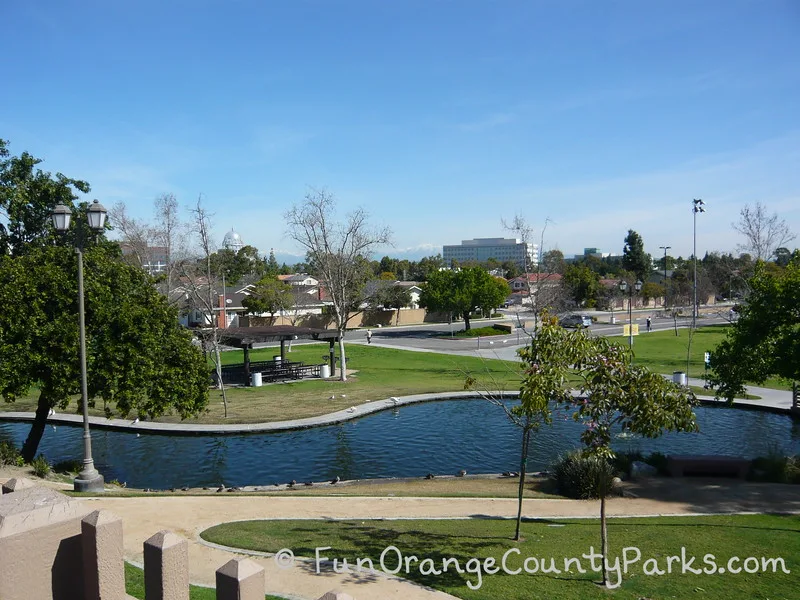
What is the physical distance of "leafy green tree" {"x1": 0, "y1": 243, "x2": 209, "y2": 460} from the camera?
53.2ft

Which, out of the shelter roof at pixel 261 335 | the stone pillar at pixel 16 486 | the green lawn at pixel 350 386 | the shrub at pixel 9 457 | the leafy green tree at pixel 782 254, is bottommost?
the green lawn at pixel 350 386

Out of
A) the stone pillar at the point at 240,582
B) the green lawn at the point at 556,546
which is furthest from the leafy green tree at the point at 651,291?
the stone pillar at the point at 240,582

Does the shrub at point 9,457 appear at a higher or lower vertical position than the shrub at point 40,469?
higher

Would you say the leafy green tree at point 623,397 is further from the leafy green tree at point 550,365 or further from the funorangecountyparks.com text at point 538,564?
the funorangecountyparks.com text at point 538,564

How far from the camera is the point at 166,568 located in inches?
175

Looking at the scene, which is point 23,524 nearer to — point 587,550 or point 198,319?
point 587,550

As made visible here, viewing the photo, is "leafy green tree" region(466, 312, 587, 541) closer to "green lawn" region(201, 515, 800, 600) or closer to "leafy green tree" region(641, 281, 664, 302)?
"green lawn" region(201, 515, 800, 600)

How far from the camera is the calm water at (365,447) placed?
19094 mm

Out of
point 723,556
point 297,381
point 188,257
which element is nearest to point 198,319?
point 188,257

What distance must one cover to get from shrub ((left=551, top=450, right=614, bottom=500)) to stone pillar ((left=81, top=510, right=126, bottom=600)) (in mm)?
11647

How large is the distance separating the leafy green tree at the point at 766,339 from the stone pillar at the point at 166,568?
15620 mm

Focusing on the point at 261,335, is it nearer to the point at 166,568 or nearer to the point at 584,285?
the point at 166,568

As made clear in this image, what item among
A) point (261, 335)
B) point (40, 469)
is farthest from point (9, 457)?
point (261, 335)

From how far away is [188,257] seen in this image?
1810 inches
